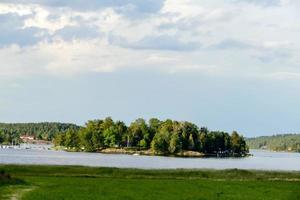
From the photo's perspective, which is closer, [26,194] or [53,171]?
[26,194]

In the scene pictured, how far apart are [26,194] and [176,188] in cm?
1590

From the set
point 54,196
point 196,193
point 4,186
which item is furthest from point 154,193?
point 4,186

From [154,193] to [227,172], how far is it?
42.5 m

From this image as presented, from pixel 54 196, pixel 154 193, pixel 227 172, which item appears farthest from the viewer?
pixel 227 172

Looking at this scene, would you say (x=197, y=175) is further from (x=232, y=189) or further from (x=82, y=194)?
(x=82, y=194)

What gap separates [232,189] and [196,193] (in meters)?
6.92

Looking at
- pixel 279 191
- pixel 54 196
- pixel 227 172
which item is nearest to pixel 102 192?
pixel 54 196

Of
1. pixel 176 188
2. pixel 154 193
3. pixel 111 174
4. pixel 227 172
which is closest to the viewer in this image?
pixel 154 193

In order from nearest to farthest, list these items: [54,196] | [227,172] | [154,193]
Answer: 1. [54,196]
2. [154,193]
3. [227,172]

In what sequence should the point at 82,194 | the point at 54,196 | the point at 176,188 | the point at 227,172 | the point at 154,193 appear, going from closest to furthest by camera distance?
1. the point at 54,196
2. the point at 82,194
3. the point at 154,193
4. the point at 176,188
5. the point at 227,172

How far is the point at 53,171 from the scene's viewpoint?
8281cm

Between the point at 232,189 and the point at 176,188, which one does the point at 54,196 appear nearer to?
the point at 176,188

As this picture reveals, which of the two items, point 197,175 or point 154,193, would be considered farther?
point 197,175

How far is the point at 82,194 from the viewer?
45.7m
